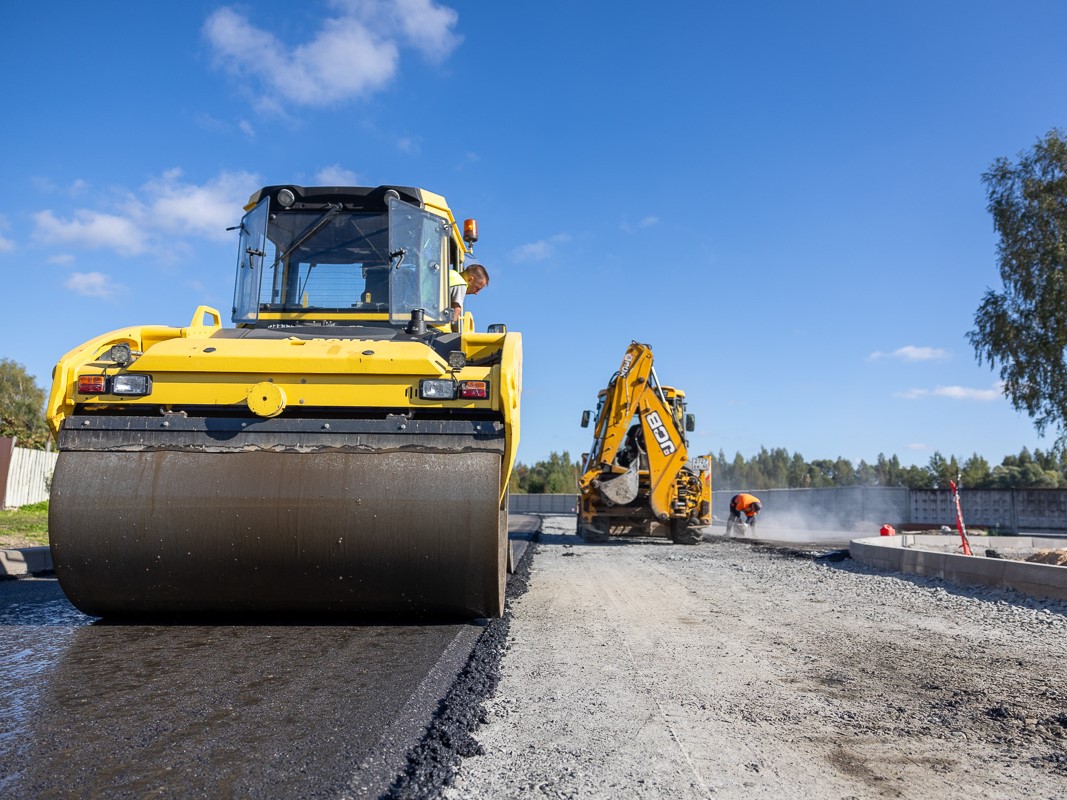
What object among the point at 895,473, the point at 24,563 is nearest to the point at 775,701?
the point at 24,563

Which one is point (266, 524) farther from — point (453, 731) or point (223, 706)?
point (453, 731)

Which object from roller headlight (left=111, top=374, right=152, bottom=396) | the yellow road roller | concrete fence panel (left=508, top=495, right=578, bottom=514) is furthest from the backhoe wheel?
concrete fence panel (left=508, top=495, right=578, bottom=514)

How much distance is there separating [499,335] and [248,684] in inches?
107

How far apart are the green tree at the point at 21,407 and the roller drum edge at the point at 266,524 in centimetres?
2933

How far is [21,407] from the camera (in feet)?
137

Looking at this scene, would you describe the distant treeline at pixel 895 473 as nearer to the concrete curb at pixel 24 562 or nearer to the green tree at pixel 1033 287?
the green tree at pixel 1033 287

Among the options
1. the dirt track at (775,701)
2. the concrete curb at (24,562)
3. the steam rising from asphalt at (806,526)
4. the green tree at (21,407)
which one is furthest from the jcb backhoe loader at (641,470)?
the green tree at (21,407)

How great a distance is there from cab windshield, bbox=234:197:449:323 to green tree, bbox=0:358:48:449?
2796 cm

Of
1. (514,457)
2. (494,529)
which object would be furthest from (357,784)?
(514,457)

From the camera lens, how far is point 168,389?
16.4ft

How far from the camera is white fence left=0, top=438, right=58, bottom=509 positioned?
21078 mm

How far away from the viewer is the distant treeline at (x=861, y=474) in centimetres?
5719

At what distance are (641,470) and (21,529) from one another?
437 inches

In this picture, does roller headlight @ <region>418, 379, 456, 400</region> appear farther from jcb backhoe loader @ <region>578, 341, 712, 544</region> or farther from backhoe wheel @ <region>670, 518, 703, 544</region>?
backhoe wheel @ <region>670, 518, 703, 544</region>
